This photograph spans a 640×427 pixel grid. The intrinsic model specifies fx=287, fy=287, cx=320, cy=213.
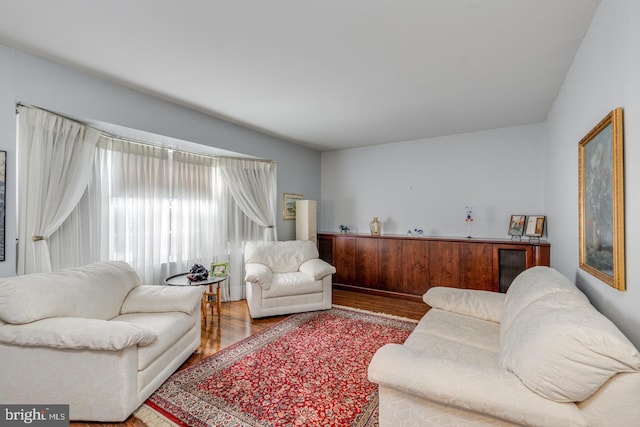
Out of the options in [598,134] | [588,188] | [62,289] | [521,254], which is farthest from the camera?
[521,254]

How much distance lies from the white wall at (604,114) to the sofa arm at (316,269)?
2.42m

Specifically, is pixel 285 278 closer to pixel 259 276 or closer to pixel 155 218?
pixel 259 276

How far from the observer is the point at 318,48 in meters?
2.11

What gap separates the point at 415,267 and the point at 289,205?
2286 millimetres

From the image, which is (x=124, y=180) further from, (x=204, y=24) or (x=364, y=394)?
(x=364, y=394)

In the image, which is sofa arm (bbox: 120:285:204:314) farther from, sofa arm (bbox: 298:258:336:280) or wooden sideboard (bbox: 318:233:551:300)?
wooden sideboard (bbox: 318:233:551:300)

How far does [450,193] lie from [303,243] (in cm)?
244

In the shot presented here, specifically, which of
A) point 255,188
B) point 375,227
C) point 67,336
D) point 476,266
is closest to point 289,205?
point 255,188

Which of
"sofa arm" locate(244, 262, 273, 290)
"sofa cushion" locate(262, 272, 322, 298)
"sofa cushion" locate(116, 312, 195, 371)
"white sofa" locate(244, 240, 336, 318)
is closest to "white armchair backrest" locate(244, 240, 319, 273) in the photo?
"white sofa" locate(244, 240, 336, 318)

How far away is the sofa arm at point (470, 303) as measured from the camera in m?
2.33

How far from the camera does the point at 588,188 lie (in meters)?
1.84

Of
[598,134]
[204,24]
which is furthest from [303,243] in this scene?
[598,134]

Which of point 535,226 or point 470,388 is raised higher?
point 535,226

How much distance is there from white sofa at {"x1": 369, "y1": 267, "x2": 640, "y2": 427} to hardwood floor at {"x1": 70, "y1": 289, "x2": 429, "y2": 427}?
1.64 meters
